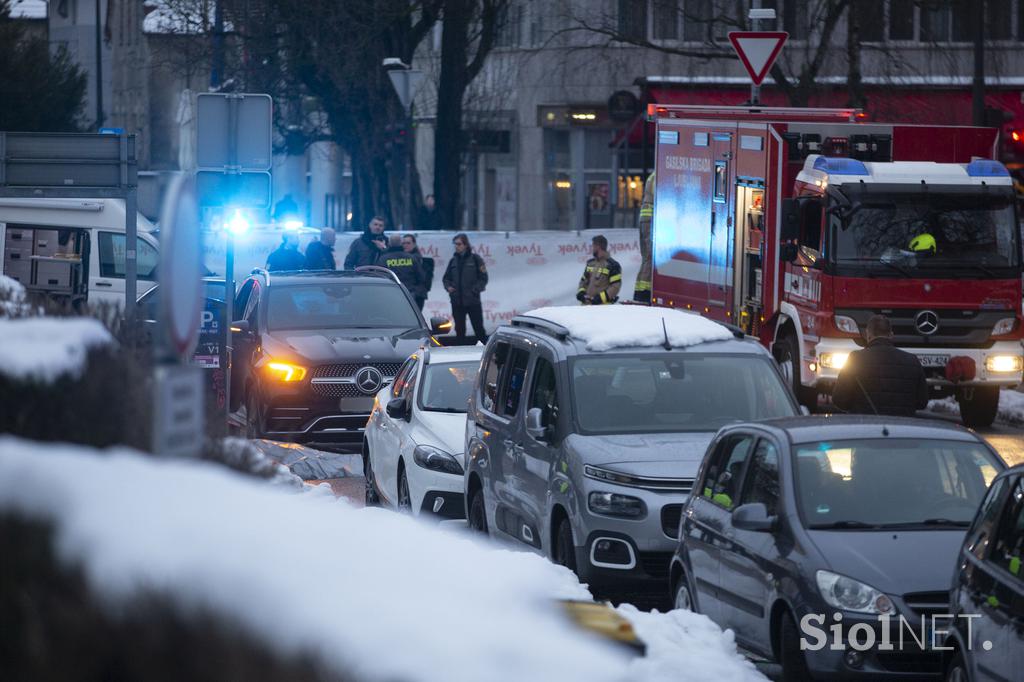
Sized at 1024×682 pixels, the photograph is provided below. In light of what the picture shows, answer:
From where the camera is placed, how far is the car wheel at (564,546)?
10188mm

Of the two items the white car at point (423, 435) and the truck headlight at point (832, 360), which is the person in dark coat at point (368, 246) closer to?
the truck headlight at point (832, 360)

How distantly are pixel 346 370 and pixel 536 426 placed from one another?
667cm

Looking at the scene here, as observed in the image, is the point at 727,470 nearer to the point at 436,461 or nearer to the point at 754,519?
the point at 754,519

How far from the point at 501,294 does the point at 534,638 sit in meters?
27.0

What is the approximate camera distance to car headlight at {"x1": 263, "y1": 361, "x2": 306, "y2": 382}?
1695 cm

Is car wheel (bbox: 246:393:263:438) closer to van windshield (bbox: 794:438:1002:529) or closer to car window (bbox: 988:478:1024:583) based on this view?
van windshield (bbox: 794:438:1002:529)

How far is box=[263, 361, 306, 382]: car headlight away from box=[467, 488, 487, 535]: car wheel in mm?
5063

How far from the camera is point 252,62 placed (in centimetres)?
3406

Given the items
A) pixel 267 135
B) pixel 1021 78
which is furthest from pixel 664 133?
pixel 1021 78

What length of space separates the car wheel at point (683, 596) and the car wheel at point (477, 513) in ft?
8.23

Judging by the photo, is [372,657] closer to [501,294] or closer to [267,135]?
[267,135]

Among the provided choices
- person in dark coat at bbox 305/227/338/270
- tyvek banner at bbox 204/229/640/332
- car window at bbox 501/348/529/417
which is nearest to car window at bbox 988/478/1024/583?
car window at bbox 501/348/529/417

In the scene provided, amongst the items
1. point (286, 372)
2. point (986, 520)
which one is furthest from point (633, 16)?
point (986, 520)

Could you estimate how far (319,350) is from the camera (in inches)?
673
